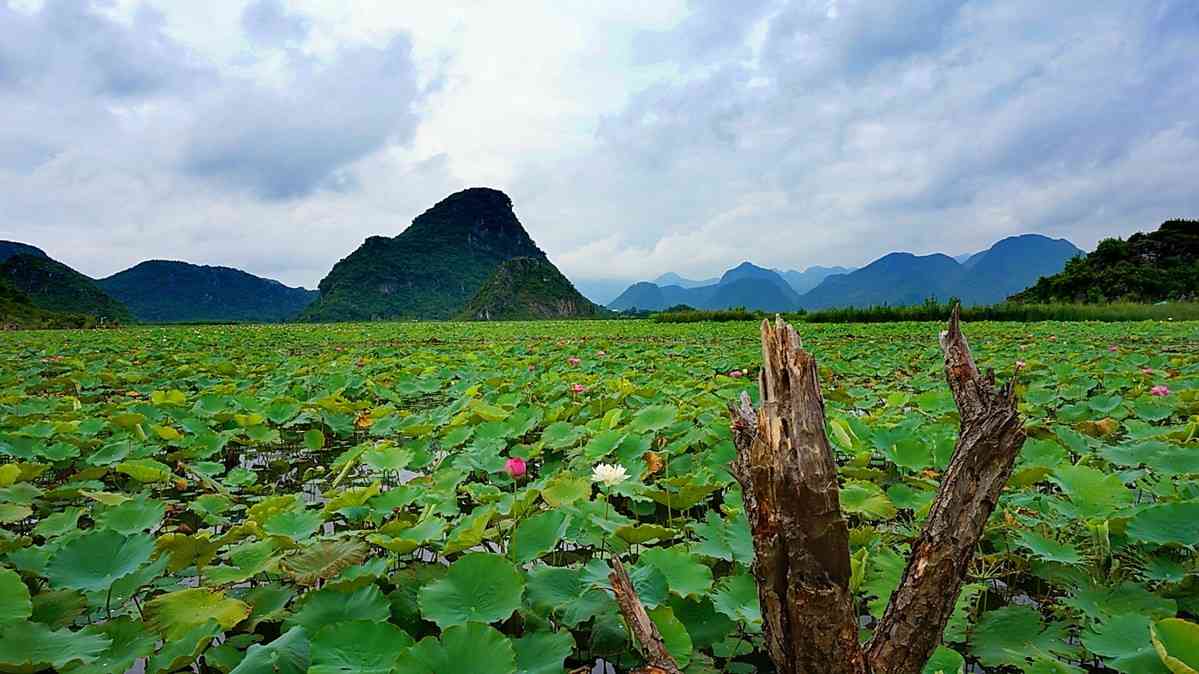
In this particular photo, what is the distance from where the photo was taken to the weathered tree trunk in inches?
36.3

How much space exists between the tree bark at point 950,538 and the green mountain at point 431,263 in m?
74.6

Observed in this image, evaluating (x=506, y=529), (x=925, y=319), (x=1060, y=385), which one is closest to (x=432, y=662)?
(x=506, y=529)

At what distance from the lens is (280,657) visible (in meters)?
1.03

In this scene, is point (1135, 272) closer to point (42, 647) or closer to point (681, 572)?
point (681, 572)

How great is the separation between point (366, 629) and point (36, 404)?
3.77 m

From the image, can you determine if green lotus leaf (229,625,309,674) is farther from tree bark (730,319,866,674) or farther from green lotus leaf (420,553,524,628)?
tree bark (730,319,866,674)

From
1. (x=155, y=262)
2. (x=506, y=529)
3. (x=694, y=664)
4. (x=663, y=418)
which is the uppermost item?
(x=155, y=262)

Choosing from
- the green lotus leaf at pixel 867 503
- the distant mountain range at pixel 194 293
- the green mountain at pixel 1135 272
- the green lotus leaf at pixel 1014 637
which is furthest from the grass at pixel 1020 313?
the distant mountain range at pixel 194 293

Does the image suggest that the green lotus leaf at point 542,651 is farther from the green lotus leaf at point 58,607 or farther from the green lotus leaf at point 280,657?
the green lotus leaf at point 58,607

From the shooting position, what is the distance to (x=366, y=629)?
1043 mm

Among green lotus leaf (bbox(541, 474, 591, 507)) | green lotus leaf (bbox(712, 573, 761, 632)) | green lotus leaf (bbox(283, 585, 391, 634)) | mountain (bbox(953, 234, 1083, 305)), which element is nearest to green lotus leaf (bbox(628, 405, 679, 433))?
green lotus leaf (bbox(541, 474, 591, 507))

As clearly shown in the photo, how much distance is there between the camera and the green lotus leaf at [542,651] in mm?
1055

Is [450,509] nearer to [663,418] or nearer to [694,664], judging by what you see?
[694,664]

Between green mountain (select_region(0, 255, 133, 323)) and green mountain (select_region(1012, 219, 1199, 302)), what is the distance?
69.9 metres
